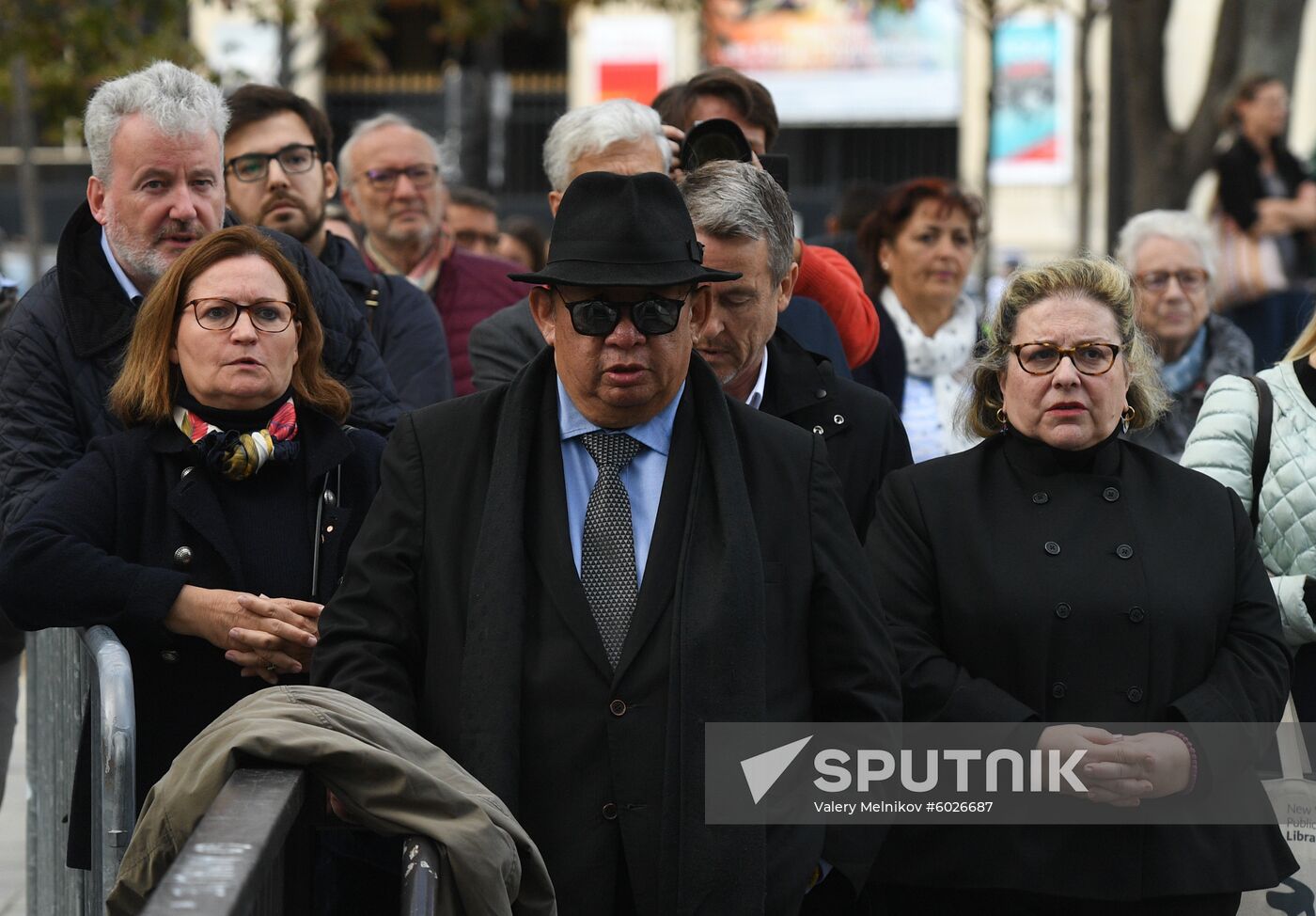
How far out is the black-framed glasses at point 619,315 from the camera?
11.8 feet

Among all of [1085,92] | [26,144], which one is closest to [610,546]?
[26,144]

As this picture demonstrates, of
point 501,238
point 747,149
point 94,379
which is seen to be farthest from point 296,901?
point 501,238

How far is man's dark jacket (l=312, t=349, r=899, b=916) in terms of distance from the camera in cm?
342

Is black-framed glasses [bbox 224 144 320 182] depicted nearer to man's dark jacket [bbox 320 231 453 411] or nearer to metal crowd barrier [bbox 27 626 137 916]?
man's dark jacket [bbox 320 231 453 411]

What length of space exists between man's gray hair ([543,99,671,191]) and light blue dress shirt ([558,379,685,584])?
1756mm

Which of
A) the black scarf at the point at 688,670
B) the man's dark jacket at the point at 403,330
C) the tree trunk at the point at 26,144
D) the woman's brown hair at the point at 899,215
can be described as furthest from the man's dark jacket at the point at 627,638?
the tree trunk at the point at 26,144

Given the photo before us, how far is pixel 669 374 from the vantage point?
11.9ft

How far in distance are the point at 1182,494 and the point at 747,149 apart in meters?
1.64

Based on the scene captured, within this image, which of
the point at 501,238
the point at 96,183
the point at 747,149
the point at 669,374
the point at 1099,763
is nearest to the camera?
the point at 669,374

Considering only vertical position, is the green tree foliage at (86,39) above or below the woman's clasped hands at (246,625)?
above

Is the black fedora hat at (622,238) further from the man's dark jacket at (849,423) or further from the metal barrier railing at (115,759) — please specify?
the metal barrier railing at (115,759)

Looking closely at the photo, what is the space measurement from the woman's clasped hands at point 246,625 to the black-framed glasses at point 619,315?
899 mm

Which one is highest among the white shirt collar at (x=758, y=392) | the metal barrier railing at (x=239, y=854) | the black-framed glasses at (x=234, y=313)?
the black-framed glasses at (x=234, y=313)

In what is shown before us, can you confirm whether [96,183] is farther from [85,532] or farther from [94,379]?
[85,532]
